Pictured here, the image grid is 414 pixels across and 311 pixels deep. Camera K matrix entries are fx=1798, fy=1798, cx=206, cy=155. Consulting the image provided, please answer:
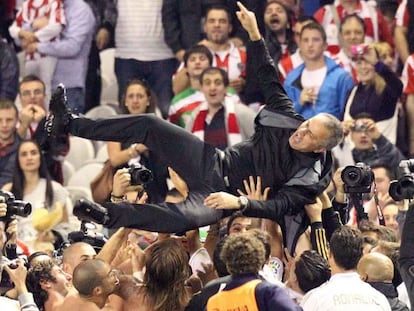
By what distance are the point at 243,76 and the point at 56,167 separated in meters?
1.92

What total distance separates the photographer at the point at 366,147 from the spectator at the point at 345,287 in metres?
4.83

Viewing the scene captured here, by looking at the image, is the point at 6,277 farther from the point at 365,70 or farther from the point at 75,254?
the point at 365,70

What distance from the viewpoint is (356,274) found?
10469mm

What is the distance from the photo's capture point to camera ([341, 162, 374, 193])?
11.8 meters

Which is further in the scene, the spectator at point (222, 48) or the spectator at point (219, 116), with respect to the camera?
the spectator at point (222, 48)

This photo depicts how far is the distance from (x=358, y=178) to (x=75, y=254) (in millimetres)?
1929

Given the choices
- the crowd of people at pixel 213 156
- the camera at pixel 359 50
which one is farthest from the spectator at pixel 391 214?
the camera at pixel 359 50

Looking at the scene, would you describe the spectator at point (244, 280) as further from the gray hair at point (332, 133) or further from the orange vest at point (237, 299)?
the gray hair at point (332, 133)

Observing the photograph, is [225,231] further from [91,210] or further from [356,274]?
[356,274]

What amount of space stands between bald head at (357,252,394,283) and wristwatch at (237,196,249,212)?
1031 mm

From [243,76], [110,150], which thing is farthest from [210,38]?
[110,150]

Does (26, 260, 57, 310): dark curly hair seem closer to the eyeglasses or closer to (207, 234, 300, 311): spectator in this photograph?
(207, 234, 300, 311): spectator

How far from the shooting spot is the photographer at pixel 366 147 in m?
15.4

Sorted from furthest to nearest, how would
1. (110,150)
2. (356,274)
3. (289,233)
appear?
(110,150) < (289,233) < (356,274)
